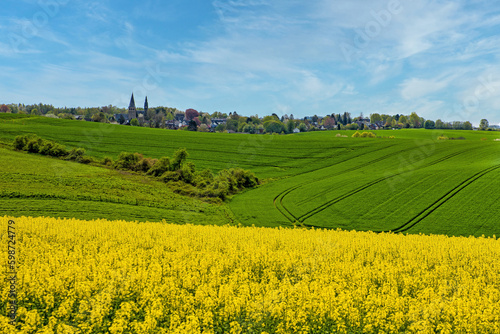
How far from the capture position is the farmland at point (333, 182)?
4262 cm

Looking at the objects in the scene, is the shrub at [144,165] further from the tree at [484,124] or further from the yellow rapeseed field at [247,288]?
the tree at [484,124]

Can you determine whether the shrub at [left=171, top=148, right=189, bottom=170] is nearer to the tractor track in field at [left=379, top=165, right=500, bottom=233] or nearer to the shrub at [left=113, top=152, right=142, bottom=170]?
the shrub at [left=113, top=152, right=142, bottom=170]

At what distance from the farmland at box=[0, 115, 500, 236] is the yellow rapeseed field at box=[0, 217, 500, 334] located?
78.7ft

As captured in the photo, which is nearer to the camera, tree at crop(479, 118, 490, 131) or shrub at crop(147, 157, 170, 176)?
shrub at crop(147, 157, 170, 176)

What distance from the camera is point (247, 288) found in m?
11.4

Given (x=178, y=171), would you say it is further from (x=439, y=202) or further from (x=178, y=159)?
(x=439, y=202)

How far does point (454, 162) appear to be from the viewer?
7456 centimetres

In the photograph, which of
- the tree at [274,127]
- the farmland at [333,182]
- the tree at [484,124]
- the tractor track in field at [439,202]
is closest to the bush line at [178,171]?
the farmland at [333,182]

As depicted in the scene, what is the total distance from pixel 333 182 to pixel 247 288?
51136 mm

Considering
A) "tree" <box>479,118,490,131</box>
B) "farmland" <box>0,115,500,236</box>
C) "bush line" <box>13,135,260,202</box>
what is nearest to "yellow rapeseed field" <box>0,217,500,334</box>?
"farmland" <box>0,115,500,236</box>

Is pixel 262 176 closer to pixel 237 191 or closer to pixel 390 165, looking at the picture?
pixel 237 191

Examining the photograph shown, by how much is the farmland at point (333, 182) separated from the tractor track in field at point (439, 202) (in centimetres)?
11

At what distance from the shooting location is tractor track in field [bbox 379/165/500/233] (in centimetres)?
4150

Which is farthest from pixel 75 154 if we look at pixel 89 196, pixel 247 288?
pixel 247 288
